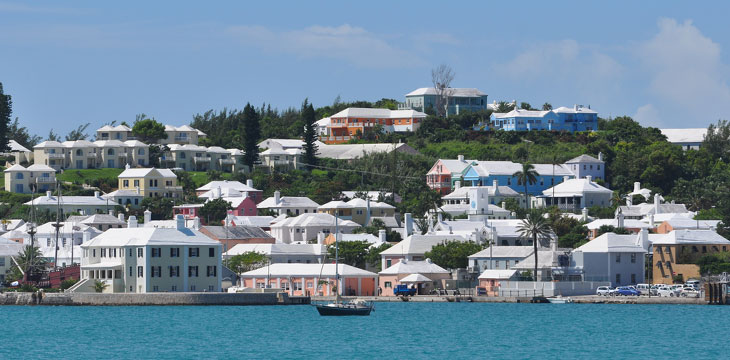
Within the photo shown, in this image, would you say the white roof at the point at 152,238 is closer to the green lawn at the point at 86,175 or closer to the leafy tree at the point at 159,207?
the leafy tree at the point at 159,207

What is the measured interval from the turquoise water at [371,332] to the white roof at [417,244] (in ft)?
49.7

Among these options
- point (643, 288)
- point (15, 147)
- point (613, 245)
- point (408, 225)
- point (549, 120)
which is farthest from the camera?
point (549, 120)

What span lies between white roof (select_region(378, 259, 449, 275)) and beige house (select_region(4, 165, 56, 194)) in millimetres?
53446

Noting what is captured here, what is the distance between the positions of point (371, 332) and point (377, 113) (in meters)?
110

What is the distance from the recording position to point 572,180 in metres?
153

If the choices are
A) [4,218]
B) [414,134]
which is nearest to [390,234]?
[4,218]

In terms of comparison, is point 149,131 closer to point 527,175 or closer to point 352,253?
point 527,175

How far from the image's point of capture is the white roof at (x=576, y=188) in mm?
148750

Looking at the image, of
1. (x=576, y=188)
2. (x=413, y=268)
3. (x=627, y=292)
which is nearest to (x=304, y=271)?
(x=413, y=268)

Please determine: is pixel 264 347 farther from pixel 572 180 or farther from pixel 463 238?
pixel 572 180

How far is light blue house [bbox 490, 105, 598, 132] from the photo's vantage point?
18012cm

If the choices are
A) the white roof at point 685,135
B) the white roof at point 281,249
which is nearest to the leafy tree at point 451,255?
the white roof at point 281,249

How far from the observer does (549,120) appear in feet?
593

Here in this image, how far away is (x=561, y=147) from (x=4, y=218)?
5941 cm
